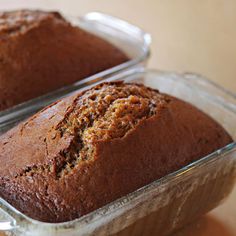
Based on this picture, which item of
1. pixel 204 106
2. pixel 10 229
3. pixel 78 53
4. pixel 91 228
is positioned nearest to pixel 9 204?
pixel 10 229

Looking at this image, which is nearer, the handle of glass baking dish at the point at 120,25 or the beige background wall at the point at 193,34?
the handle of glass baking dish at the point at 120,25

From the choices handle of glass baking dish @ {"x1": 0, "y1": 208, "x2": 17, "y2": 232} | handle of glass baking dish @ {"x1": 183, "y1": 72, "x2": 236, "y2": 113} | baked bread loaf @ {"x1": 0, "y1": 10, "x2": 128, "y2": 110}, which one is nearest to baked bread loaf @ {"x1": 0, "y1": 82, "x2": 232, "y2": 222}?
handle of glass baking dish @ {"x1": 0, "y1": 208, "x2": 17, "y2": 232}

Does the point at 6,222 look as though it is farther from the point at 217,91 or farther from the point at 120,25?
the point at 120,25

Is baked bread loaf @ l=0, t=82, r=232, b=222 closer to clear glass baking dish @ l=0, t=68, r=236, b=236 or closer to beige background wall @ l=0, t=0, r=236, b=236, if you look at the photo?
clear glass baking dish @ l=0, t=68, r=236, b=236

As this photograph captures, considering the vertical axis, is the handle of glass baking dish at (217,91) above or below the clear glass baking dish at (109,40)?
above

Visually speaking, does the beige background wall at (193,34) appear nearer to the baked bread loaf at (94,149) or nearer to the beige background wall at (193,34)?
the beige background wall at (193,34)

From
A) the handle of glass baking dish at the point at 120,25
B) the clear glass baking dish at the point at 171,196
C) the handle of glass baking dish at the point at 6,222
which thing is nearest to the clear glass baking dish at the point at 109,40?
the handle of glass baking dish at the point at 120,25
